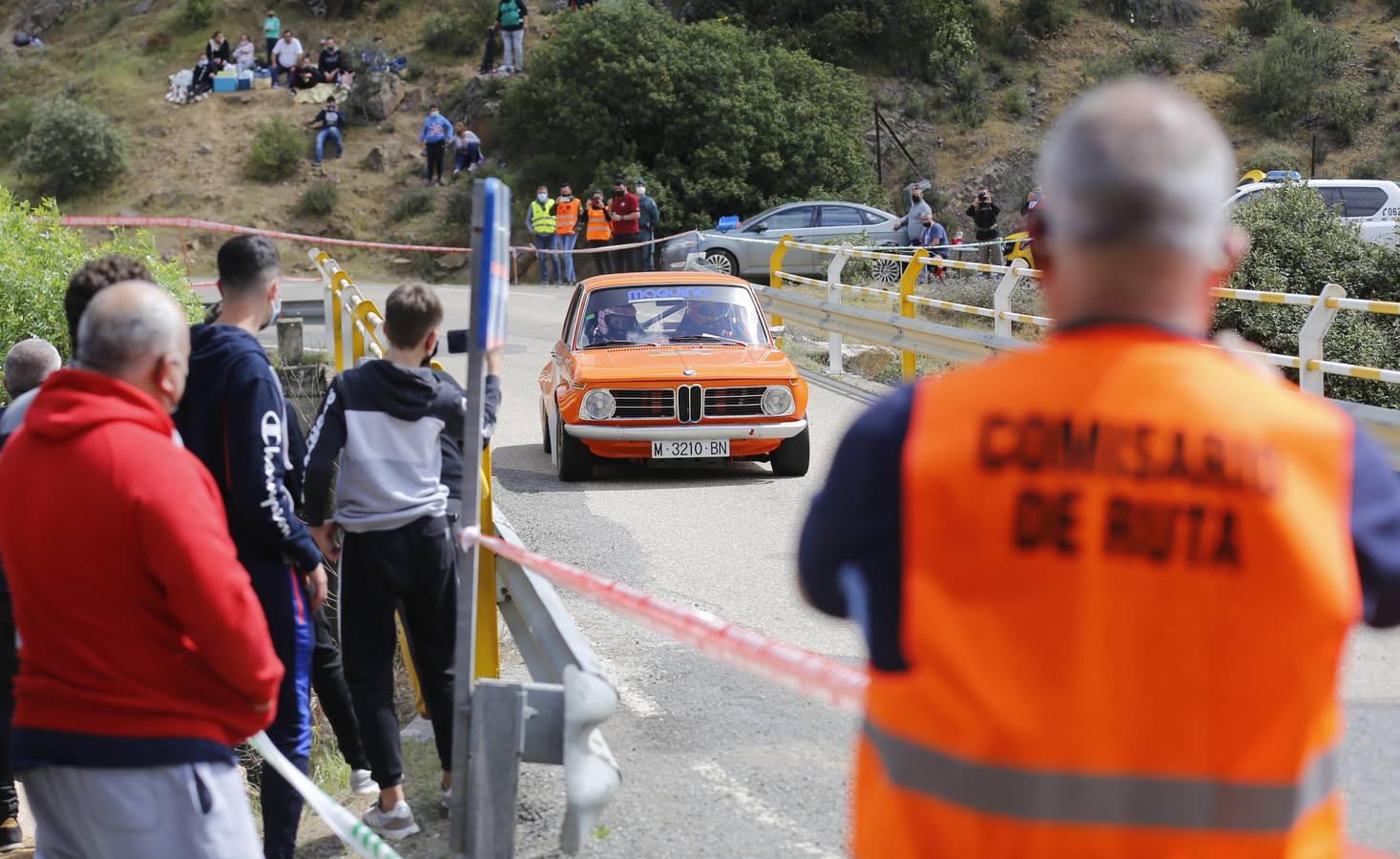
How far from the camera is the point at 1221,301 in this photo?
18.4m

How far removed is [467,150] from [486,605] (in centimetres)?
3532

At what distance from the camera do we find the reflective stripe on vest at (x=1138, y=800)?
1721 millimetres

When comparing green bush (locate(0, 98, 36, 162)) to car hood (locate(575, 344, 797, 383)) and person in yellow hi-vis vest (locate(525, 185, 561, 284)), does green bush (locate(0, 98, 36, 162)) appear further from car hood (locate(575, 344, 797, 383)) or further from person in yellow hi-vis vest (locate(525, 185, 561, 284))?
car hood (locate(575, 344, 797, 383))

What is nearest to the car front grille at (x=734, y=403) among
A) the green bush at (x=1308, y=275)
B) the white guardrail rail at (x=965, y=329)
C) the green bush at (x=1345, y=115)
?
the white guardrail rail at (x=965, y=329)

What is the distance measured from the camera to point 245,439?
14.3 ft

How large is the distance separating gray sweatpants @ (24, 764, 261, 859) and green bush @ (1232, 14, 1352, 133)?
151 feet

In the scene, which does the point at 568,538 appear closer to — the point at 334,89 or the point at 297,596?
the point at 297,596

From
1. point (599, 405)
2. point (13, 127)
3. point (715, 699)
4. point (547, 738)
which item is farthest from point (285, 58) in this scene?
point (547, 738)

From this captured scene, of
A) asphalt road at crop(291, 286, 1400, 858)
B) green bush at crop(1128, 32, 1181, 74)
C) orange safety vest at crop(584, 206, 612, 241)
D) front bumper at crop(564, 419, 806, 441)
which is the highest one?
green bush at crop(1128, 32, 1181, 74)

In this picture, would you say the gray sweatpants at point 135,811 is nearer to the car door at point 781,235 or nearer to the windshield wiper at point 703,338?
the windshield wiper at point 703,338

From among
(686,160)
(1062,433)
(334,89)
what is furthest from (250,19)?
(1062,433)

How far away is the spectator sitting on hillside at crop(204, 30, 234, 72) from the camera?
46.8 m

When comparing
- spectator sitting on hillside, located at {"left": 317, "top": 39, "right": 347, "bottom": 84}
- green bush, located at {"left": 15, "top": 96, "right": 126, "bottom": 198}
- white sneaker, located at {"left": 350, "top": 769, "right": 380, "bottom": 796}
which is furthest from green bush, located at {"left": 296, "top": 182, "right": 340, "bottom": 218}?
white sneaker, located at {"left": 350, "top": 769, "right": 380, "bottom": 796}

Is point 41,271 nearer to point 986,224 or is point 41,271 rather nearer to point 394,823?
point 394,823
